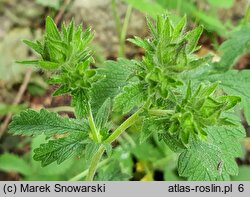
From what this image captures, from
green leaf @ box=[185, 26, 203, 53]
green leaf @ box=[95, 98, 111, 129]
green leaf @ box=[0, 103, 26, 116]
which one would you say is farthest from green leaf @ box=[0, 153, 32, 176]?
green leaf @ box=[185, 26, 203, 53]

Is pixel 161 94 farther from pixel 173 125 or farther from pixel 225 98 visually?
pixel 225 98

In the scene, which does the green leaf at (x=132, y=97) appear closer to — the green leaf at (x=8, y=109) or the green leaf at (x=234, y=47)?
the green leaf at (x=234, y=47)

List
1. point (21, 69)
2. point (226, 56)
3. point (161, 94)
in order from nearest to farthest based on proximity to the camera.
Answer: point (161, 94)
point (226, 56)
point (21, 69)

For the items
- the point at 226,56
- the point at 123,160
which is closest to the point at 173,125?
the point at 226,56

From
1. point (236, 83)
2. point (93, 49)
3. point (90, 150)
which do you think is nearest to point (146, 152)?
point (93, 49)

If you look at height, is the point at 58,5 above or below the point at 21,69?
above

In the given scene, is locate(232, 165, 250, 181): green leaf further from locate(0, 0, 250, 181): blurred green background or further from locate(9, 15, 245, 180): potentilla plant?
locate(9, 15, 245, 180): potentilla plant

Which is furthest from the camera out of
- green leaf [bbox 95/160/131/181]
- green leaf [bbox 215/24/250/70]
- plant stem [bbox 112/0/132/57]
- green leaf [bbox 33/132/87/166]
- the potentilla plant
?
plant stem [bbox 112/0/132/57]
